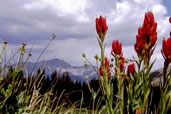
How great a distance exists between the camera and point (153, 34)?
3127mm

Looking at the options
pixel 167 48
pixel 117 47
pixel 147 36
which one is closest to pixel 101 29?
pixel 117 47

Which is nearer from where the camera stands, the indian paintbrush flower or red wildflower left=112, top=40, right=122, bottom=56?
the indian paintbrush flower

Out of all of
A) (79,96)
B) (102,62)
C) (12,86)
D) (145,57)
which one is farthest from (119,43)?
(79,96)

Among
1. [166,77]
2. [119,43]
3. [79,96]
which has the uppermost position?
[119,43]

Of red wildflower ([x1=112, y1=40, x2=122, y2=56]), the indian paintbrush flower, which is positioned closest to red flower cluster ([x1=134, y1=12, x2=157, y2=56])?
the indian paintbrush flower

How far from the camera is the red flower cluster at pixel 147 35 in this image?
123 inches

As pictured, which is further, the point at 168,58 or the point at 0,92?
the point at 0,92

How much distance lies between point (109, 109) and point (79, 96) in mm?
6061

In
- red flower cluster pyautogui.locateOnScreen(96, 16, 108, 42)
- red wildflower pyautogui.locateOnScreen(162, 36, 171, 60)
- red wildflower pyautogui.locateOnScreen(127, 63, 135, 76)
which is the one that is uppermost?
red flower cluster pyautogui.locateOnScreen(96, 16, 108, 42)

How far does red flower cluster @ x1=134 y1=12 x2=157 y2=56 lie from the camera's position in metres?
3.13

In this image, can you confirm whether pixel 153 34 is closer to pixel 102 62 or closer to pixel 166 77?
pixel 166 77

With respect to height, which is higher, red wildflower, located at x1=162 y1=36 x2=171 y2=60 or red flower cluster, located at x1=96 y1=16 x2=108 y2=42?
red flower cluster, located at x1=96 y1=16 x2=108 y2=42

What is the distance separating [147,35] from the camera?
10.3 feet

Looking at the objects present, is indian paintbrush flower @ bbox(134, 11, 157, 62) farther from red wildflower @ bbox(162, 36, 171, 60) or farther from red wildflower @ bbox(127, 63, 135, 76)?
red wildflower @ bbox(127, 63, 135, 76)
